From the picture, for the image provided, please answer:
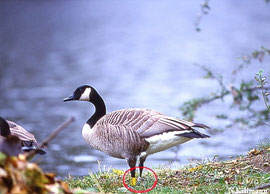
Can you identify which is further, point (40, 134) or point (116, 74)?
point (116, 74)

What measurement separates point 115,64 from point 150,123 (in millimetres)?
21995

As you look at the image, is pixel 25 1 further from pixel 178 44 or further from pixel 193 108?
pixel 193 108

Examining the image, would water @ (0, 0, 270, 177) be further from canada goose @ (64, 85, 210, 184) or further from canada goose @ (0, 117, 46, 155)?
canada goose @ (64, 85, 210, 184)

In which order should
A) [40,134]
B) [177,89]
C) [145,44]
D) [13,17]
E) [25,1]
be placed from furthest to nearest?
[25,1]
[13,17]
[145,44]
[177,89]
[40,134]

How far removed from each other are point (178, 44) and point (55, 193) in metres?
29.2

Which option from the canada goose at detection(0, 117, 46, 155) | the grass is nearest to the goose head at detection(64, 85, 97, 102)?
the canada goose at detection(0, 117, 46, 155)

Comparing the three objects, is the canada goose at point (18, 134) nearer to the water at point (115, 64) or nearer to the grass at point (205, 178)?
the water at point (115, 64)

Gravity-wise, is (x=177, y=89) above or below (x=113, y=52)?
below

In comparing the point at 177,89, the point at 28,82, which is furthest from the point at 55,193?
the point at 28,82

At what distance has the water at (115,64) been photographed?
41.7 ft

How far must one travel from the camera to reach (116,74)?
2455 centimetres

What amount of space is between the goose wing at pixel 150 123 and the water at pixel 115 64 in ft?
2.93

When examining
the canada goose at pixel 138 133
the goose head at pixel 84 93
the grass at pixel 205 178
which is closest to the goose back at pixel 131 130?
the canada goose at pixel 138 133

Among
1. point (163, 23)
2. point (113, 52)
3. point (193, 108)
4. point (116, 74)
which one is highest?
point (163, 23)
